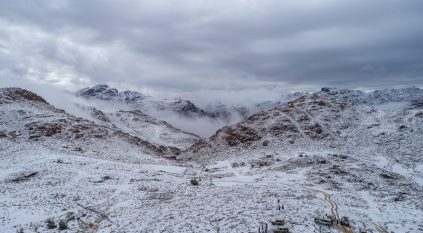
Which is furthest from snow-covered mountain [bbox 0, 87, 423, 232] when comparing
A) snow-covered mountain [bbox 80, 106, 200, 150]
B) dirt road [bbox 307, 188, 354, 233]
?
snow-covered mountain [bbox 80, 106, 200, 150]

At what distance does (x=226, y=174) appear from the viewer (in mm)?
61812

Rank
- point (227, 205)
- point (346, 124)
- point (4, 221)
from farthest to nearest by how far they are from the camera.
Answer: point (346, 124) → point (227, 205) → point (4, 221)

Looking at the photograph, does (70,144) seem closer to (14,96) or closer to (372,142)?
(14,96)

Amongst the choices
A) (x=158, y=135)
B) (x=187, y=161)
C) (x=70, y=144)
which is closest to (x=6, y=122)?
(x=70, y=144)

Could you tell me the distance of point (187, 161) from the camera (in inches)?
3172

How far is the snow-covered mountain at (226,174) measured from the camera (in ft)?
117

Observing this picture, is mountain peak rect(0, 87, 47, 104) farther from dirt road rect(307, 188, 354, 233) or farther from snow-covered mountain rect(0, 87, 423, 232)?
dirt road rect(307, 188, 354, 233)

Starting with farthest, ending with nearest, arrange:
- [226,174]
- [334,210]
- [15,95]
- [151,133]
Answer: [151,133] → [15,95] → [226,174] → [334,210]

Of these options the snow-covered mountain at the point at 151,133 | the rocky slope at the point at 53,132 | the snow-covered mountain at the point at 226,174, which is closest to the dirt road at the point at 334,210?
the snow-covered mountain at the point at 226,174

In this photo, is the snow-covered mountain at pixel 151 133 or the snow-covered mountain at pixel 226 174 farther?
the snow-covered mountain at pixel 151 133

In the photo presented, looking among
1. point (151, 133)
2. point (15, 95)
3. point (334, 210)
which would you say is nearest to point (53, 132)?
point (15, 95)

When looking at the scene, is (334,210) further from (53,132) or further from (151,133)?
(151,133)

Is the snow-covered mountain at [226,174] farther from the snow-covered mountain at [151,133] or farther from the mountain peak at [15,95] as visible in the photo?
the snow-covered mountain at [151,133]

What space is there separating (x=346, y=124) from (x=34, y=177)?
217ft
